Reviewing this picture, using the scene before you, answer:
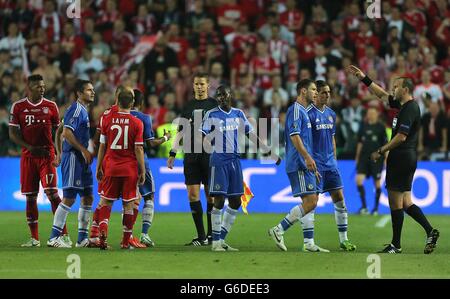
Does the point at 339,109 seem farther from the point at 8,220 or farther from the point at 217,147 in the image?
the point at 217,147

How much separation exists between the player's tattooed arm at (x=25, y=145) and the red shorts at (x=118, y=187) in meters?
1.26

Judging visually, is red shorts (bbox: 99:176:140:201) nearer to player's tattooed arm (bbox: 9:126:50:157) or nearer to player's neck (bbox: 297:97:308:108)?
player's tattooed arm (bbox: 9:126:50:157)

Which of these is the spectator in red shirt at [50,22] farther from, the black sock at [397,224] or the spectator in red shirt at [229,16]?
the black sock at [397,224]

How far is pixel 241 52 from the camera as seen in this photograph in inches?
898

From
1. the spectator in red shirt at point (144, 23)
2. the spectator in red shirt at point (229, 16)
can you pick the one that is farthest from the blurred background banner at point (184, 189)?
the spectator in red shirt at point (144, 23)

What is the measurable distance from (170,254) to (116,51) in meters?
12.2

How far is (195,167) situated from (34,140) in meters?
2.22

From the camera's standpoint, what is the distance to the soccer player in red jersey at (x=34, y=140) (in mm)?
13219

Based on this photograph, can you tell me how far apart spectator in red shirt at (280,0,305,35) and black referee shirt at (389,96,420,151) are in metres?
10.9

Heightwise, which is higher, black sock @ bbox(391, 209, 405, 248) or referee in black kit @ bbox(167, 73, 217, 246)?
referee in black kit @ bbox(167, 73, 217, 246)

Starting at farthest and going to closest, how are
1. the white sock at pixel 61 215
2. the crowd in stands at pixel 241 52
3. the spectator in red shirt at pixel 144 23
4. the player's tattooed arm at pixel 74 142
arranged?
the spectator in red shirt at pixel 144 23 → the crowd in stands at pixel 241 52 → the white sock at pixel 61 215 → the player's tattooed arm at pixel 74 142

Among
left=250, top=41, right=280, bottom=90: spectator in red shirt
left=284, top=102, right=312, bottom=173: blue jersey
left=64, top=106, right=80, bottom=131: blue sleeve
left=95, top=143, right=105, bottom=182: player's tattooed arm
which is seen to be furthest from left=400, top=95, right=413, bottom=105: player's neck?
left=250, top=41, right=280, bottom=90: spectator in red shirt

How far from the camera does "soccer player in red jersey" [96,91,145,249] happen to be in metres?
12.4
